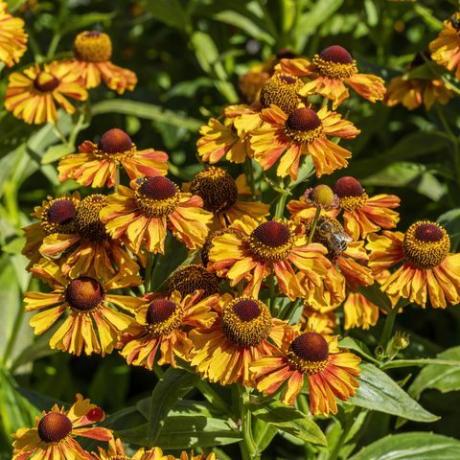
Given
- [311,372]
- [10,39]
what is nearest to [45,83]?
[10,39]

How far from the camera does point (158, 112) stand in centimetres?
262

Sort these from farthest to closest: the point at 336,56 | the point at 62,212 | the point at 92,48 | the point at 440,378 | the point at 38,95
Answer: the point at 92,48 < the point at 38,95 < the point at 440,378 < the point at 336,56 < the point at 62,212

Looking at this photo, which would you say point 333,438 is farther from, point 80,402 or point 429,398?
point 80,402

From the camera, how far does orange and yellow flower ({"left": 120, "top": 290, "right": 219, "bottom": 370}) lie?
4.70 ft

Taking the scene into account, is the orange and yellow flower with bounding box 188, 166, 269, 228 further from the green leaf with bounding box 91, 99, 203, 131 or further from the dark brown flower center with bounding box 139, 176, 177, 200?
the green leaf with bounding box 91, 99, 203, 131

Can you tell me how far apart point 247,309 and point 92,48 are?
1150 mm

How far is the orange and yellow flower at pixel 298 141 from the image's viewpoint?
1589mm

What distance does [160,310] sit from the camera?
56.7 inches

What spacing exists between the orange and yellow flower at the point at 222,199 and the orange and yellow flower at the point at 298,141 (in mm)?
98

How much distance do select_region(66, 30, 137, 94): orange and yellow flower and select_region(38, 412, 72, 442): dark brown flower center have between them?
40.3 inches

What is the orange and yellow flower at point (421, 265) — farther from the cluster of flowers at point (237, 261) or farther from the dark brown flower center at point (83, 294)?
the dark brown flower center at point (83, 294)

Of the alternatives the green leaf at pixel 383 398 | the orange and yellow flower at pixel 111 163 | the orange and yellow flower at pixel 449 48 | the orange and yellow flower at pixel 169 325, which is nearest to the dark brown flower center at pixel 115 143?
the orange and yellow flower at pixel 111 163

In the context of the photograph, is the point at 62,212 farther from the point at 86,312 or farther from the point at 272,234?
the point at 272,234

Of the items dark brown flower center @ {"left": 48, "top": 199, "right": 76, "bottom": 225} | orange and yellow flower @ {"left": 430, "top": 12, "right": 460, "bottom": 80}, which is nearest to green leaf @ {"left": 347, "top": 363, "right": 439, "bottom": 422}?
dark brown flower center @ {"left": 48, "top": 199, "right": 76, "bottom": 225}
